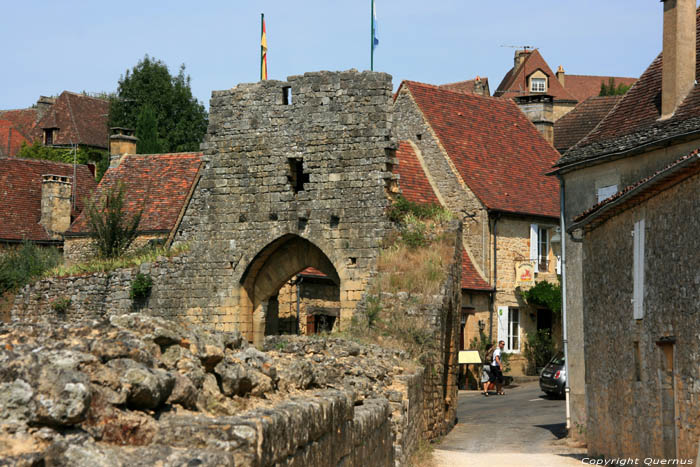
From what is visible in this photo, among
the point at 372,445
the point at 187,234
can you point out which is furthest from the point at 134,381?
the point at 187,234

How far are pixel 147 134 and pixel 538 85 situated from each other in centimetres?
2507

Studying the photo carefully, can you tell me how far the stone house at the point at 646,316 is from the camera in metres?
11.4

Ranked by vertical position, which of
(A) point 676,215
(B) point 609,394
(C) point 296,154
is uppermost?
(C) point 296,154

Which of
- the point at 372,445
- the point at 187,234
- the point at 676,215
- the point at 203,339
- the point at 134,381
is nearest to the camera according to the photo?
the point at 134,381

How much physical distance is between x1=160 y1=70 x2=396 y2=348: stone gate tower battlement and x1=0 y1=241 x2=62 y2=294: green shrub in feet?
15.5

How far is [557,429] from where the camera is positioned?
1997 cm

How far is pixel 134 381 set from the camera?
4.15 metres

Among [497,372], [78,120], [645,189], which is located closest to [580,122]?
[497,372]

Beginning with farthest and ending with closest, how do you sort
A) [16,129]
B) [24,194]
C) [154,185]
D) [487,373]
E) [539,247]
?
[16,129]
[24,194]
[154,185]
[539,247]
[487,373]

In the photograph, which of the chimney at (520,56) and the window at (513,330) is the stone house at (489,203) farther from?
the chimney at (520,56)

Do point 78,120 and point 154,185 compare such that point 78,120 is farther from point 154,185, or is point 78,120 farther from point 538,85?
point 154,185

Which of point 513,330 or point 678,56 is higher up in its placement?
point 678,56

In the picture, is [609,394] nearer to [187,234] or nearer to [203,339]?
[203,339]

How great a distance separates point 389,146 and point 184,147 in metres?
40.4
